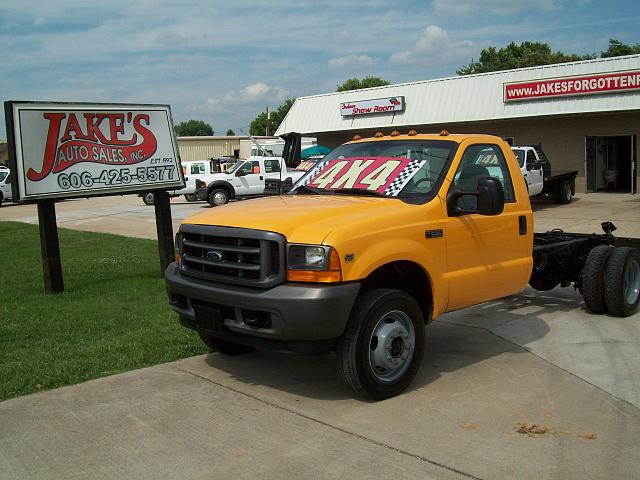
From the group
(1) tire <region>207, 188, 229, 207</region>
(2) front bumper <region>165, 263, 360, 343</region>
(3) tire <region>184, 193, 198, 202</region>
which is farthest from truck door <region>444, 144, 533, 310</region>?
(3) tire <region>184, 193, 198, 202</region>

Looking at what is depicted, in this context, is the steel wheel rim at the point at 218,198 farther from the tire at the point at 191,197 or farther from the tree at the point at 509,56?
the tree at the point at 509,56

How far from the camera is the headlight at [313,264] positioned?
4.57 meters

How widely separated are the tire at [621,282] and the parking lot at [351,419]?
49 cm

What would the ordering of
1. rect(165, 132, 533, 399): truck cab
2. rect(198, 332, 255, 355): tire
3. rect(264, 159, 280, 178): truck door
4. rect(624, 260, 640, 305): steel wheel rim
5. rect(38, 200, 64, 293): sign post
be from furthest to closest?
rect(264, 159, 280, 178): truck door < rect(38, 200, 64, 293): sign post < rect(624, 260, 640, 305): steel wheel rim < rect(198, 332, 255, 355): tire < rect(165, 132, 533, 399): truck cab

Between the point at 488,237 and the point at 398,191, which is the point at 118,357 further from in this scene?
the point at 488,237


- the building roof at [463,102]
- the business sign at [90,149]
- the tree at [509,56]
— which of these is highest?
the tree at [509,56]

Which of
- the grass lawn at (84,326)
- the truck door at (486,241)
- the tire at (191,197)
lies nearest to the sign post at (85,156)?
the grass lawn at (84,326)

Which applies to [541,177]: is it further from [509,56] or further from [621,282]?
[509,56]

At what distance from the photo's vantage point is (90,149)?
9383mm

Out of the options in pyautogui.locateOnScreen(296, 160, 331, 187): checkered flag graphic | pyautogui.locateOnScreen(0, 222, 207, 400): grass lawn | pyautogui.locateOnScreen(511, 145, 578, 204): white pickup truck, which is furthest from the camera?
pyautogui.locateOnScreen(511, 145, 578, 204): white pickup truck

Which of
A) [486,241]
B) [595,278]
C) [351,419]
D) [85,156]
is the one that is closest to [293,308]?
[351,419]

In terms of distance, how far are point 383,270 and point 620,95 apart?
20.9m

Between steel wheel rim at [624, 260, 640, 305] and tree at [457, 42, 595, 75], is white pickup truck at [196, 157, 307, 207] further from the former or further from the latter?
tree at [457, 42, 595, 75]

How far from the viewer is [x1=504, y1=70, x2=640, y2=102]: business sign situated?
22.7 meters
